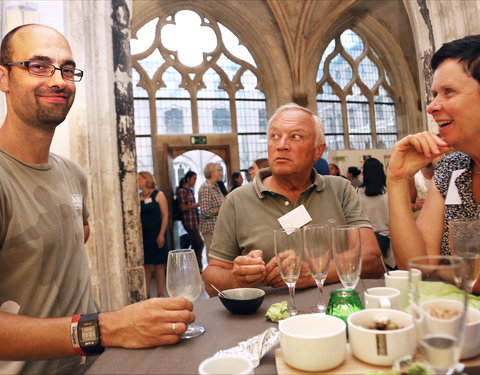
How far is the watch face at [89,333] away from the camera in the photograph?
1.02 m

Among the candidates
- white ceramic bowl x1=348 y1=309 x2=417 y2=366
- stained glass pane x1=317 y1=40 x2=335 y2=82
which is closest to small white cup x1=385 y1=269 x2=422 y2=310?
white ceramic bowl x1=348 y1=309 x2=417 y2=366

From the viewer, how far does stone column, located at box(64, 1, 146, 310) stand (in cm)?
286

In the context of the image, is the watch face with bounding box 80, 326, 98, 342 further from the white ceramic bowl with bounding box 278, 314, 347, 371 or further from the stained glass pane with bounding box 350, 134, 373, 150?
the stained glass pane with bounding box 350, 134, 373, 150

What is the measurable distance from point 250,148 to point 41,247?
322 inches

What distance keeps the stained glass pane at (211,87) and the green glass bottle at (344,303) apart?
8.54 m

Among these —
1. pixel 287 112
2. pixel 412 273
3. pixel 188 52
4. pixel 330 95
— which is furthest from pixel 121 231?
pixel 330 95

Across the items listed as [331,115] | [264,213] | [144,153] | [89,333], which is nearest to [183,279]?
[89,333]

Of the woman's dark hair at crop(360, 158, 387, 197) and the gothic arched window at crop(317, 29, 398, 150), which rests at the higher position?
the gothic arched window at crop(317, 29, 398, 150)

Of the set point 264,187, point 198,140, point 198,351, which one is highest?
point 198,140

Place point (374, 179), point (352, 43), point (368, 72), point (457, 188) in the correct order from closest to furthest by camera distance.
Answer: point (457, 188) < point (374, 179) < point (352, 43) < point (368, 72)

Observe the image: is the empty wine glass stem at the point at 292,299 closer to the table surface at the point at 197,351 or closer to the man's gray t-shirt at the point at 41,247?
the table surface at the point at 197,351

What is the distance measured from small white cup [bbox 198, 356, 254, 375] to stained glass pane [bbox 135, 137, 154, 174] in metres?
7.89

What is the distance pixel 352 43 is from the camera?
34.6 ft

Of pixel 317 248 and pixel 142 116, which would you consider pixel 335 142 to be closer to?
pixel 142 116
